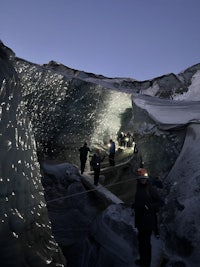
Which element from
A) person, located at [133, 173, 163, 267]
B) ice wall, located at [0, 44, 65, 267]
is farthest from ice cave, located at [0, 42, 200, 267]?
person, located at [133, 173, 163, 267]

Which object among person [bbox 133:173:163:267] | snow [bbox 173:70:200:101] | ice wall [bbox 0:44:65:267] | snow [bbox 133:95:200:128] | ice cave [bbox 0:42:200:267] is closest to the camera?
ice wall [bbox 0:44:65:267]

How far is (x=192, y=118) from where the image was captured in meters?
10.8

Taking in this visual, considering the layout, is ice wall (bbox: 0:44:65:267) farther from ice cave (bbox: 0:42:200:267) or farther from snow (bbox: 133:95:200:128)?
snow (bbox: 133:95:200:128)

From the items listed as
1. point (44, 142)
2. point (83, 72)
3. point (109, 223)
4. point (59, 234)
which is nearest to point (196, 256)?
point (109, 223)

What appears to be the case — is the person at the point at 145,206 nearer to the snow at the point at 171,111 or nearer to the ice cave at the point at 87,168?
the ice cave at the point at 87,168

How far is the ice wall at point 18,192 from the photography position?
2.49 metres

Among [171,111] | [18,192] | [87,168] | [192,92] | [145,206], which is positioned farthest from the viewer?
[192,92]

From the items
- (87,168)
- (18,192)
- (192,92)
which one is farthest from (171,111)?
(192,92)

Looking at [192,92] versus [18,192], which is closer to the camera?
[18,192]

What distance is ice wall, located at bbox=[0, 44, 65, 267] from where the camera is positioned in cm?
249

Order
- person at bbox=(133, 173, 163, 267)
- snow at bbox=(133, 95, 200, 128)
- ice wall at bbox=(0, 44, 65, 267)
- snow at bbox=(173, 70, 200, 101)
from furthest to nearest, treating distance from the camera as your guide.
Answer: snow at bbox=(173, 70, 200, 101)
snow at bbox=(133, 95, 200, 128)
person at bbox=(133, 173, 163, 267)
ice wall at bbox=(0, 44, 65, 267)

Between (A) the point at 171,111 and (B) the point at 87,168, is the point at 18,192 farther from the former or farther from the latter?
(B) the point at 87,168

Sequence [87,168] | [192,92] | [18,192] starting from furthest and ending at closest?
1. [192,92]
2. [87,168]
3. [18,192]

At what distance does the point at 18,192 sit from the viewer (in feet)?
8.96
